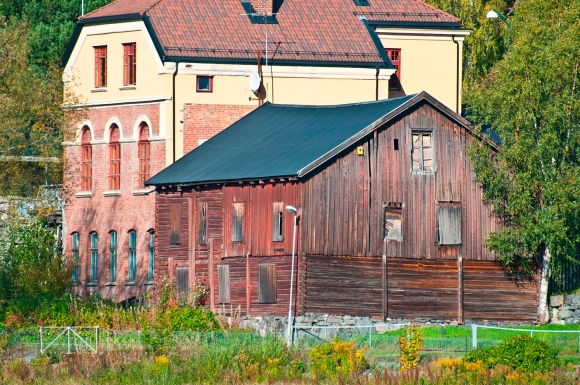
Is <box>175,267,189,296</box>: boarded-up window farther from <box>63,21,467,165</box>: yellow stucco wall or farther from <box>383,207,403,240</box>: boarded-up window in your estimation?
<box>383,207,403,240</box>: boarded-up window

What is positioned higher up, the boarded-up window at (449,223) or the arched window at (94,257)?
the boarded-up window at (449,223)

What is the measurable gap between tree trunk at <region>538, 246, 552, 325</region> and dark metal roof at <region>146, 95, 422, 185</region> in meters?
7.15

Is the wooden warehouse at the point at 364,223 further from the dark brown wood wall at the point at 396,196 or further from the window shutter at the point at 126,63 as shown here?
the window shutter at the point at 126,63

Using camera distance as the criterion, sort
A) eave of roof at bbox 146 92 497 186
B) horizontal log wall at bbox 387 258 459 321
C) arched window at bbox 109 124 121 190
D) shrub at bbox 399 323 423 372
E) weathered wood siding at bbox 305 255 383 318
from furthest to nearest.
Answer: arched window at bbox 109 124 121 190
horizontal log wall at bbox 387 258 459 321
eave of roof at bbox 146 92 497 186
weathered wood siding at bbox 305 255 383 318
shrub at bbox 399 323 423 372

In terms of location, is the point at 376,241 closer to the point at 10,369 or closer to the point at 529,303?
the point at 529,303

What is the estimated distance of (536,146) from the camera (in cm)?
4525

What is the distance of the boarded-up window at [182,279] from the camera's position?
48.9 meters

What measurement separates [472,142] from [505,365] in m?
16.3

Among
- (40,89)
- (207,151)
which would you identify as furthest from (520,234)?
(40,89)

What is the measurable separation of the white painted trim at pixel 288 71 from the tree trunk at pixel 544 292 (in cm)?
1270

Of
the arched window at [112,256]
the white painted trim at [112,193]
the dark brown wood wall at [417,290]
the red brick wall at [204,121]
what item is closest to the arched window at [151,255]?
the arched window at [112,256]

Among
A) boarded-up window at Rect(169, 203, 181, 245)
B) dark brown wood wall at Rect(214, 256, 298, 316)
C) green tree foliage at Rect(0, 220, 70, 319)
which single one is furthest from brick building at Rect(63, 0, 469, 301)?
A: dark brown wood wall at Rect(214, 256, 298, 316)

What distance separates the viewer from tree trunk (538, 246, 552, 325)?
46156 millimetres

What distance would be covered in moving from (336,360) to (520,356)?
13.4 ft
